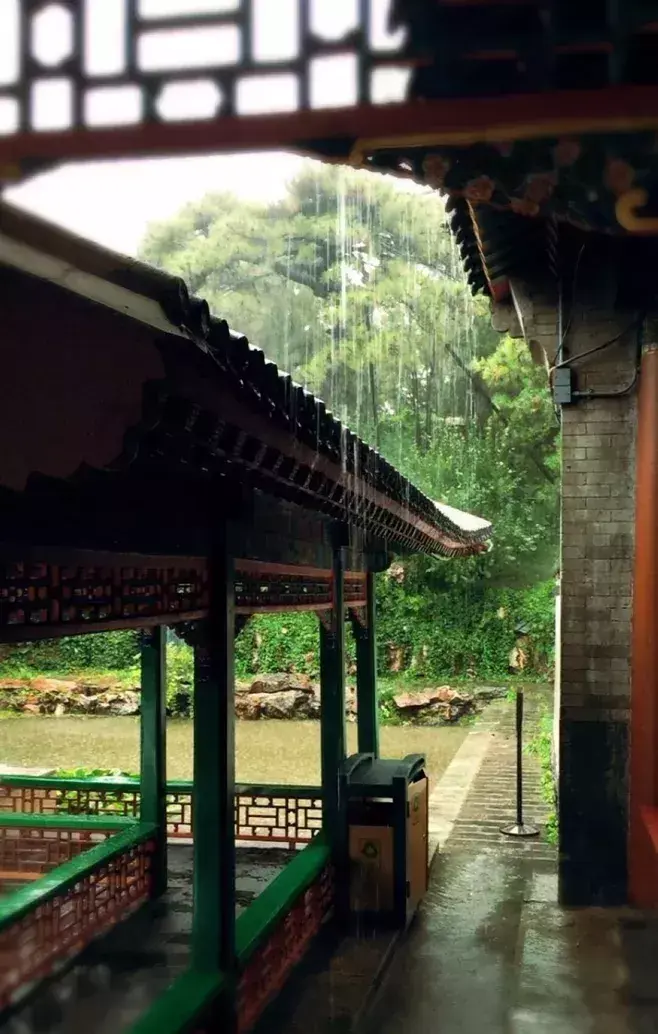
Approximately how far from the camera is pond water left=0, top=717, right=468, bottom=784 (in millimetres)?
14711

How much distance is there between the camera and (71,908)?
6.07 metres

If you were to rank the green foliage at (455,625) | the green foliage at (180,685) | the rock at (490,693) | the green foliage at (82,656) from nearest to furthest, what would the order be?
the rock at (490,693) < the green foliage at (180,685) < the green foliage at (455,625) < the green foliage at (82,656)

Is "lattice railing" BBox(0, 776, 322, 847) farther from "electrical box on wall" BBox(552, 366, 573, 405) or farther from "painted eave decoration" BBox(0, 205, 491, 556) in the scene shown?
"painted eave decoration" BBox(0, 205, 491, 556)

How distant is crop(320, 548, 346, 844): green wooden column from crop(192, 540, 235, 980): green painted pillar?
8.37ft

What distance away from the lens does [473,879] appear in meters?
7.94

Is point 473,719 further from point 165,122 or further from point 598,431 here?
point 165,122

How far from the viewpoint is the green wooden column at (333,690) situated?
273 inches

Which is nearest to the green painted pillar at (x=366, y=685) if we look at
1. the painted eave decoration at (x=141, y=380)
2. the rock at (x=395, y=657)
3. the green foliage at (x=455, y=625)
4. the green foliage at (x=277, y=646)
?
the painted eave decoration at (x=141, y=380)

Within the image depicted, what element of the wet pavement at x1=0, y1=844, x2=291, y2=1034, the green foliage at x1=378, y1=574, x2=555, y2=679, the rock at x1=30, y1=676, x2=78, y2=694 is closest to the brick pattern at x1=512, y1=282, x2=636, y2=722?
the wet pavement at x1=0, y1=844, x2=291, y2=1034

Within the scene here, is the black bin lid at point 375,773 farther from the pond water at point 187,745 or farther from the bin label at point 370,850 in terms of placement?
the pond water at point 187,745

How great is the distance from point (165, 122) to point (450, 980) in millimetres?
5365

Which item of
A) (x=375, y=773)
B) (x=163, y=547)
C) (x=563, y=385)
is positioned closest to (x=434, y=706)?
(x=375, y=773)

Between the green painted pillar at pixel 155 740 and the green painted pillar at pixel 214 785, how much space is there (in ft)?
9.26

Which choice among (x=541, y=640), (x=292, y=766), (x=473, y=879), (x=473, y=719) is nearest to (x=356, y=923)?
(x=473, y=879)
